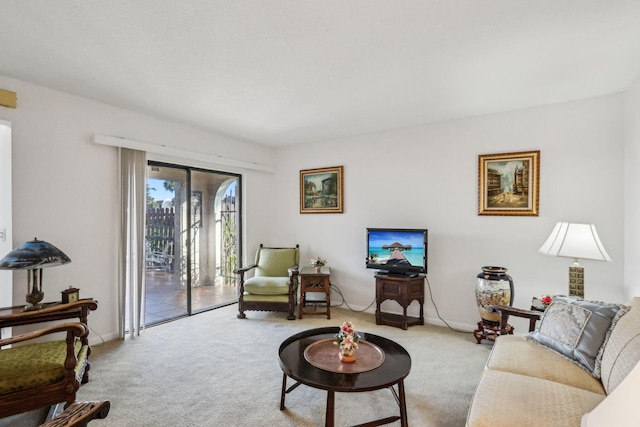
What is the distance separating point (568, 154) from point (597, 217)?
70 centimetres

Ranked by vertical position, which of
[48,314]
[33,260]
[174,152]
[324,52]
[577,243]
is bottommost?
[48,314]

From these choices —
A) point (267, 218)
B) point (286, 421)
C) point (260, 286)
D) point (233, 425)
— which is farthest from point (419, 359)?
point (267, 218)

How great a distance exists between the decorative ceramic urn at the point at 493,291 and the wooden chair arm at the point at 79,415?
329 cm

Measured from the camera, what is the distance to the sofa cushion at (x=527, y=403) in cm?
140

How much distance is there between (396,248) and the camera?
408cm

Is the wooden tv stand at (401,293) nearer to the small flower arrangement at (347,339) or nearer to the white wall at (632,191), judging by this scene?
the small flower arrangement at (347,339)

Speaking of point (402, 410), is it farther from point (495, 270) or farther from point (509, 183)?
point (509, 183)

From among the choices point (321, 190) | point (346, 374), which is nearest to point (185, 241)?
point (321, 190)

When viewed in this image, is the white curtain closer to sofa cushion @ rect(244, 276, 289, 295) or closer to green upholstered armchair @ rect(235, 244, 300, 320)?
green upholstered armchair @ rect(235, 244, 300, 320)

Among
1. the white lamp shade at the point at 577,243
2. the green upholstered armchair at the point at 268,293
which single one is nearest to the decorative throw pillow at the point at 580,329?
the white lamp shade at the point at 577,243

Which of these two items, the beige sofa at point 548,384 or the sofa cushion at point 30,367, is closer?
the beige sofa at point 548,384

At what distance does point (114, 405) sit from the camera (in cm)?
224

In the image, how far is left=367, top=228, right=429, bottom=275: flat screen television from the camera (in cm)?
391

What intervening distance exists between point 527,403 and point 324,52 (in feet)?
8.08
